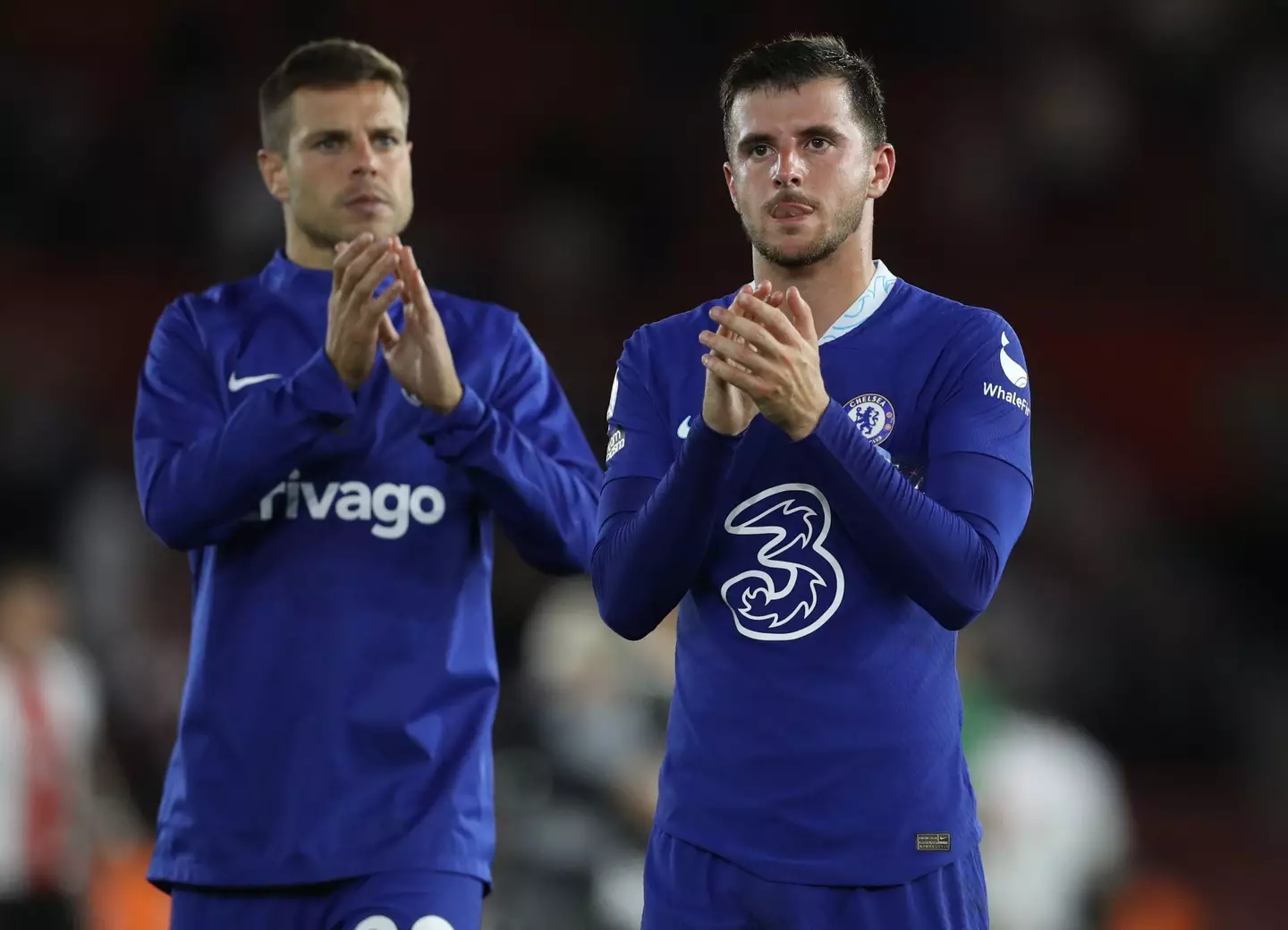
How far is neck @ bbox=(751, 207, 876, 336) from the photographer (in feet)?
10.5

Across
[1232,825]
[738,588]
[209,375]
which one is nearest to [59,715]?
[209,375]

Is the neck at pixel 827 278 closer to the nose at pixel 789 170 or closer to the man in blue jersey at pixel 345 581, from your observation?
the nose at pixel 789 170

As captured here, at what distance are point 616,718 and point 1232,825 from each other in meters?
4.86

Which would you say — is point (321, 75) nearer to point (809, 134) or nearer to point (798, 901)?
point (809, 134)

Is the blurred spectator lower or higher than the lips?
lower

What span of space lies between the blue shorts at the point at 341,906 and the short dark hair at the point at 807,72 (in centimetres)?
151

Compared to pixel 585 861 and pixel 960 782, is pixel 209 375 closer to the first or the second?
pixel 960 782

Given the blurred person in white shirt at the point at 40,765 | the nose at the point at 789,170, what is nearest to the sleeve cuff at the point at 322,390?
the nose at the point at 789,170

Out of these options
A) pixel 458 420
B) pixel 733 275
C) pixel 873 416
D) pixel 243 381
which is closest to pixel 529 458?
pixel 458 420

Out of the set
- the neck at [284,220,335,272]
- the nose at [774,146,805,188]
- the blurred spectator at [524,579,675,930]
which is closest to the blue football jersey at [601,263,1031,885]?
the nose at [774,146,805,188]

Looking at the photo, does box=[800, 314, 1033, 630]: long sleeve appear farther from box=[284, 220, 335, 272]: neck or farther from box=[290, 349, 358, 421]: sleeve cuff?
box=[284, 220, 335, 272]: neck

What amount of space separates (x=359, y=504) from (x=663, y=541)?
3.08ft

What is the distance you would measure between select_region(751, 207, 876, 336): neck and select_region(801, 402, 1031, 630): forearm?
1.18ft

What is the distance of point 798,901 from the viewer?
2910mm
